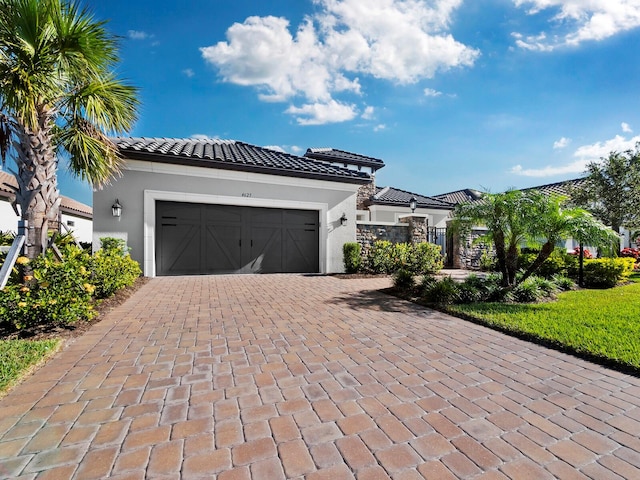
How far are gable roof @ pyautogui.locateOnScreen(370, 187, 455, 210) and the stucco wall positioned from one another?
286 inches

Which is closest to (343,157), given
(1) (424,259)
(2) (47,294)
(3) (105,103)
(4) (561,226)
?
(1) (424,259)

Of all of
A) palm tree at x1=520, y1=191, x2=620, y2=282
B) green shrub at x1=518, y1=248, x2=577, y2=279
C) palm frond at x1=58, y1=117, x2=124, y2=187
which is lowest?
green shrub at x1=518, y1=248, x2=577, y2=279

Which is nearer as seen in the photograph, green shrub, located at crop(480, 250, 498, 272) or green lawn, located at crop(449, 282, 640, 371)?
green lawn, located at crop(449, 282, 640, 371)

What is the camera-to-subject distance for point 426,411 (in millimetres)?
2293

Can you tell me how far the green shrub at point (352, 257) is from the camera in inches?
424

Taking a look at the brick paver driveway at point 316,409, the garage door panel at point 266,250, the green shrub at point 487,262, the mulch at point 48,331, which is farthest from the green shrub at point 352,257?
the mulch at point 48,331

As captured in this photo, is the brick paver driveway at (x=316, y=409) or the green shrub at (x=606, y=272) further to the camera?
the green shrub at (x=606, y=272)

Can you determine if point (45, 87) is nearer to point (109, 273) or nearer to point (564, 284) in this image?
point (109, 273)

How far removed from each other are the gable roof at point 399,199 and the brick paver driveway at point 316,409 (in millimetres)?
14696

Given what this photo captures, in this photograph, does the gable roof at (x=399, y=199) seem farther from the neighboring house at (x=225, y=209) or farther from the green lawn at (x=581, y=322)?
the green lawn at (x=581, y=322)

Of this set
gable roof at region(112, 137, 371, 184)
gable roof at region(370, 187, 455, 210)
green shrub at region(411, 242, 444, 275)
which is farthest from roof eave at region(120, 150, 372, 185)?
gable roof at region(370, 187, 455, 210)

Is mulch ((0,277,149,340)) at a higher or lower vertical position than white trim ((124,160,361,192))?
lower

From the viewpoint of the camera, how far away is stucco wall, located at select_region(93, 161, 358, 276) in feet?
28.8

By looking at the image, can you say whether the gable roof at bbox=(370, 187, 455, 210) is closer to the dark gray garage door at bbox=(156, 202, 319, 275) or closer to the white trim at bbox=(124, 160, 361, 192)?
the white trim at bbox=(124, 160, 361, 192)
